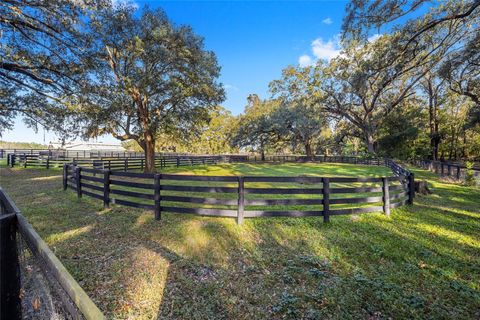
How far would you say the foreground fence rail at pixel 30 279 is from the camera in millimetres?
1306

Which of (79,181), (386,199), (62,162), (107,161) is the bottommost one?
(386,199)

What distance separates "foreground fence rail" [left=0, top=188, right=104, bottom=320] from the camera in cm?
131

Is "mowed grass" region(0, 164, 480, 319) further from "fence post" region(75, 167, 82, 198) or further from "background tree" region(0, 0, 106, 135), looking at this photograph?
"background tree" region(0, 0, 106, 135)

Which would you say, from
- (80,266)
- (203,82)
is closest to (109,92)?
(203,82)

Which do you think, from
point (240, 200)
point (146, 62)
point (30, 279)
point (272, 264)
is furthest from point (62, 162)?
point (272, 264)

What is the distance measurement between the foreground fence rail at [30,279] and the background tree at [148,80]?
10.8 m

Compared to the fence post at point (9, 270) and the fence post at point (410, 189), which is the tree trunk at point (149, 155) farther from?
the fence post at point (410, 189)

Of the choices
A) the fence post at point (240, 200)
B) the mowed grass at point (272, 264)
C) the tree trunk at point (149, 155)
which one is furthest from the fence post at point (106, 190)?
the tree trunk at point (149, 155)

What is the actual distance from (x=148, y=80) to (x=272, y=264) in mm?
12552

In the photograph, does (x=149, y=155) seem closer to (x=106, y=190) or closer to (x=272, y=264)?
(x=106, y=190)

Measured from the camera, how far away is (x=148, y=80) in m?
12.8

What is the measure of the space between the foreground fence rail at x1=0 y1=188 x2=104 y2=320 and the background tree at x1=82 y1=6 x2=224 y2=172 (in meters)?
10.8

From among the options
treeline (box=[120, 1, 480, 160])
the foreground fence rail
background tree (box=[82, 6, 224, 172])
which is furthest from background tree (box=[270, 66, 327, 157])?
the foreground fence rail

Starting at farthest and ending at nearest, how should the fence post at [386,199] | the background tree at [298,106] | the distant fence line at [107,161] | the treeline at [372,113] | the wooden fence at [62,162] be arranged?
the background tree at [298,106], the treeline at [372,113], the wooden fence at [62,162], the distant fence line at [107,161], the fence post at [386,199]
